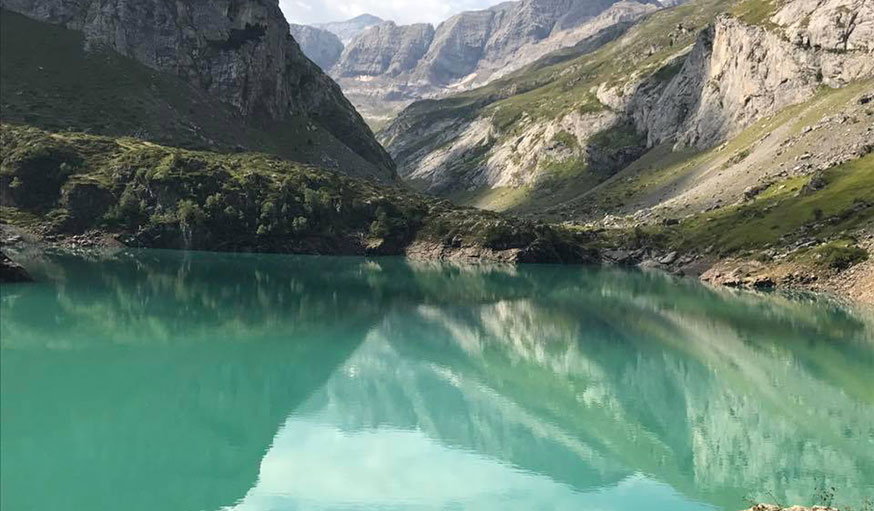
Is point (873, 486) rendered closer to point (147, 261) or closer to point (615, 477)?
point (615, 477)

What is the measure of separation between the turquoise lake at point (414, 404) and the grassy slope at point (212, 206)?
58479 millimetres

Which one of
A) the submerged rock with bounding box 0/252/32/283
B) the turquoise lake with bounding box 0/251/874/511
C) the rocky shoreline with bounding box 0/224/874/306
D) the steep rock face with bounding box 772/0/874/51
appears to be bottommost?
Answer: the rocky shoreline with bounding box 0/224/874/306

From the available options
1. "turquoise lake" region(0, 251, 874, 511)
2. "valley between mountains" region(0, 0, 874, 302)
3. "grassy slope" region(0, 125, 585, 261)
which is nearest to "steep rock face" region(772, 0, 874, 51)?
"valley between mountains" region(0, 0, 874, 302)

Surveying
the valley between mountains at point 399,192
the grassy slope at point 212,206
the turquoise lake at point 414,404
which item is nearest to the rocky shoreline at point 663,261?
the valley between mountains at point 399,192

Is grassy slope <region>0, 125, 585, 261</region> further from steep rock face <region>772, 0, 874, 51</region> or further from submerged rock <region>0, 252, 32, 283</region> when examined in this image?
steep rock face <region>772, 0, 874, 51</region>

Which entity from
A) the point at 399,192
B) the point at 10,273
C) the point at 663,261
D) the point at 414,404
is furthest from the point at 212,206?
the point at 414,404

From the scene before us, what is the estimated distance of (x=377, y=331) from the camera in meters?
60.5

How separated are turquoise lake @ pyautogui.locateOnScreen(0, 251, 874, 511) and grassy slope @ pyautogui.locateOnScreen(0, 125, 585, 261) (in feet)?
192

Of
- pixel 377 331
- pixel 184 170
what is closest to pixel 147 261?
pixel 184 170

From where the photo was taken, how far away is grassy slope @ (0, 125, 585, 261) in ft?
417

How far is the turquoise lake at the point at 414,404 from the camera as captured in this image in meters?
26.0

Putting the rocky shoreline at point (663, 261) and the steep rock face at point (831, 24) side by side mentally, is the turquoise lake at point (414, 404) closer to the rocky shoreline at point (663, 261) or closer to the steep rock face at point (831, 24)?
the rocky shoreline at point (663, 261)

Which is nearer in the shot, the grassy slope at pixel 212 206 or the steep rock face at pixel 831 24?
the grassy slope at pixel 212 206

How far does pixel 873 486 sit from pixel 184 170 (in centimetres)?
13554
